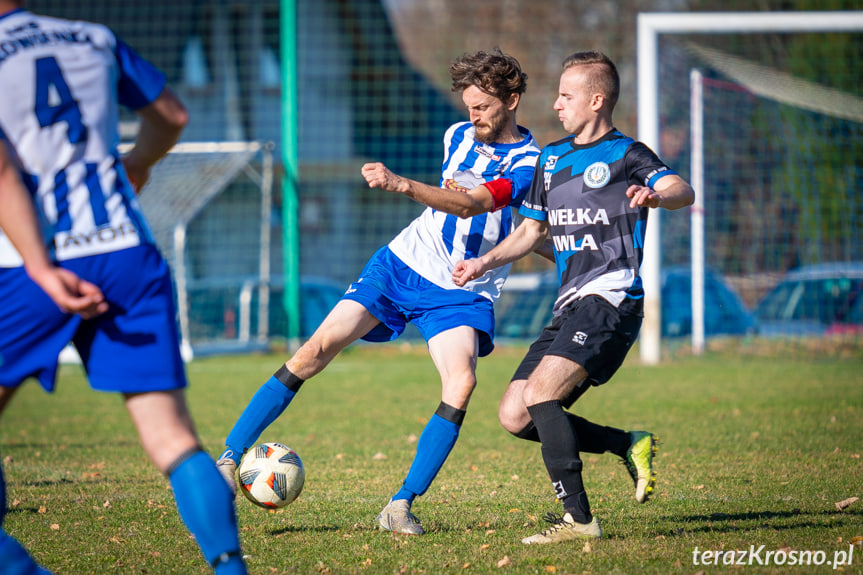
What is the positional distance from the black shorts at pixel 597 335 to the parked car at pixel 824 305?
11375 millimetres

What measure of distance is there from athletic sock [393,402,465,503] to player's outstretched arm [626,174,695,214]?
1.36m

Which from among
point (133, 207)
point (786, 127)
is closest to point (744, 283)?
point (786, 127)

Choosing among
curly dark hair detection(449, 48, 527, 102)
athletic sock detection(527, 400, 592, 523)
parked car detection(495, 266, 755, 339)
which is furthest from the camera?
parked car detection(495, 266, 755, 339)

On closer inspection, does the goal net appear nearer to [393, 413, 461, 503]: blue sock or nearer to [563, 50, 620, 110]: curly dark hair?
[393, 413, 461, 503]: blue sock

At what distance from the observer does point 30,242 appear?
2.56 m

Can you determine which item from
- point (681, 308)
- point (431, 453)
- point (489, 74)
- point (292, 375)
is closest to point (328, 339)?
point (292, 375)

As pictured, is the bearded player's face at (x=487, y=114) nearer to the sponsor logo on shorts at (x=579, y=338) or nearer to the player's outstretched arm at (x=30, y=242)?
the sponsor logo on shorts at (x=579, y=338)

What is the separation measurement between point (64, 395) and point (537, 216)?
789cm

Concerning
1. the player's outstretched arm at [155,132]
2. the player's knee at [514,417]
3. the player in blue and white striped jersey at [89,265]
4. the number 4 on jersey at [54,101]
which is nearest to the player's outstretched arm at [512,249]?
the player's knee at [514,417]

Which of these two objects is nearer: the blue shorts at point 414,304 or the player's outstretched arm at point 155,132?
the player's outstretched arm at point 155,132

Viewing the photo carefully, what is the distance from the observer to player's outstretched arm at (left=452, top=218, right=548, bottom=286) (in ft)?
14.3

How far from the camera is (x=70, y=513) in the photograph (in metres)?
4.63

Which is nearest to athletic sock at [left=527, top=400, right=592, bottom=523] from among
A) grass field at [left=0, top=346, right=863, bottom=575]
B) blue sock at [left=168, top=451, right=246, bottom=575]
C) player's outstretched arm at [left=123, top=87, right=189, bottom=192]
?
grass field at [left=0, top=346, right=863, bottom=575]

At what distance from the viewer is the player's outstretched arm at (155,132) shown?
293 cm
